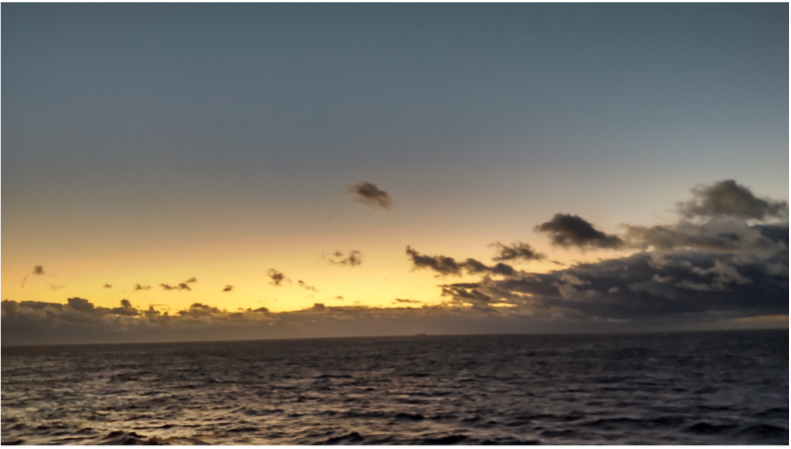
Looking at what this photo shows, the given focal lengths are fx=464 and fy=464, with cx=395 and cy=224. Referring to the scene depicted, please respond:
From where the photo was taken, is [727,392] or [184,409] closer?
[184,409]

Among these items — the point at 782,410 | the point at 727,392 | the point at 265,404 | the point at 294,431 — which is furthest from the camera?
the point at 727,392

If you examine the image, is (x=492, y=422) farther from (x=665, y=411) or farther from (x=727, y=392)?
(x=727, y=392)

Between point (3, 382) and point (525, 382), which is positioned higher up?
point (3, 382)

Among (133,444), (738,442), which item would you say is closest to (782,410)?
(738,442)

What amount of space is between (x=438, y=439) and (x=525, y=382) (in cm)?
3106

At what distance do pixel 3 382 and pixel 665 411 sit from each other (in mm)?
41012

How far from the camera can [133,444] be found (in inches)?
1018

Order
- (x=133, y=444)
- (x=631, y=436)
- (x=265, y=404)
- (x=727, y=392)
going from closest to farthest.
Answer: (x=133, y=444), (x=631, y=436), (x=265, y=404), (x=727, y=392)

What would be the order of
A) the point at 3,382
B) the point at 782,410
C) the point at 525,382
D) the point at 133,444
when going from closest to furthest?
the point at 3,382 → the point at 133,444 → the point at 782,410 → the point at 525,382

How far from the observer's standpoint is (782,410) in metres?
35.3

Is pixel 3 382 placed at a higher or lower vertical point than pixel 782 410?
higher

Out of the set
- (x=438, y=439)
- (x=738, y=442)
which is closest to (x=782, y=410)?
(x=738, y=442)

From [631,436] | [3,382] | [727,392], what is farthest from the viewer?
[727,392]

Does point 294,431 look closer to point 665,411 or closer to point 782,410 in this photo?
point 665,411
